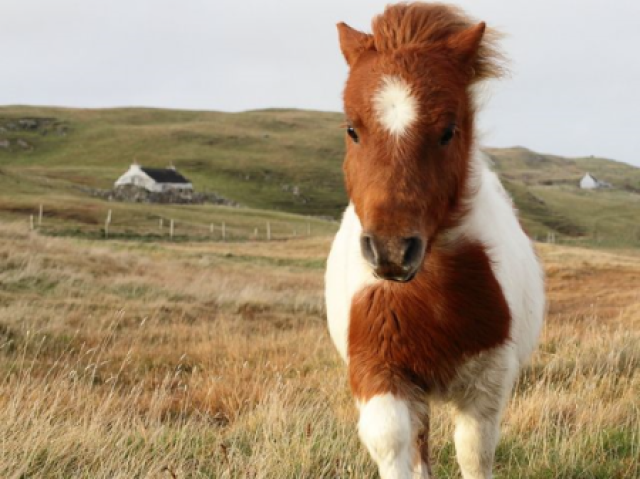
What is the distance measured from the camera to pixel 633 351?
788 centimetres

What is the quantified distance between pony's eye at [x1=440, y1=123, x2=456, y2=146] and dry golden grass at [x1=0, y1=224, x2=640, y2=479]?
2017mm

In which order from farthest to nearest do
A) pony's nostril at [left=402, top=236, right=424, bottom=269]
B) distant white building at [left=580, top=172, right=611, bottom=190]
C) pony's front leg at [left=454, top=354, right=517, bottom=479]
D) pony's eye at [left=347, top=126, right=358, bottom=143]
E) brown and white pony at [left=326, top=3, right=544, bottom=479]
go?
1. distant white building at [left=580, top=172, right=611, bottom=190]
2. pony's front leg at [left=454, top=354, right=517, bottom=479]
3. pony's eye at [left=347, top=126, right=358, bottom=143]
4. brown and white pony at [left=326, top=3, right=544, bottom=479]
5. pony's nostril at [left=402, top=236, right=424, bottom=269]

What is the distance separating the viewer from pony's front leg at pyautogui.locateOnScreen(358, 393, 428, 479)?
3631mm

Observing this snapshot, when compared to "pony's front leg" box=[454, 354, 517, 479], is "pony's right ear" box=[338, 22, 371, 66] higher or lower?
higher

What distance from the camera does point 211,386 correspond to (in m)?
6.71

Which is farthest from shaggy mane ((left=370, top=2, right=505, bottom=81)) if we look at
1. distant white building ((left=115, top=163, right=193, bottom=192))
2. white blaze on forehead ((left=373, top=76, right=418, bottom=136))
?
distant white building ((left=115, top=163, right=193, bottom=192))

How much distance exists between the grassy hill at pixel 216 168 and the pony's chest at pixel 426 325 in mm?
51373

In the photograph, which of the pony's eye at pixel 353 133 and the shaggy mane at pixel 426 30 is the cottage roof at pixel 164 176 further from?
the pony's eye at pixel 353 133

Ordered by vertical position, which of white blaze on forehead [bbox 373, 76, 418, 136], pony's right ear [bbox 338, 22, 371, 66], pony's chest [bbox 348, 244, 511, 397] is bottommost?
pony's chest [bbox 348, 244, 511, 397]

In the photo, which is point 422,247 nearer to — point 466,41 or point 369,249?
point 369,249

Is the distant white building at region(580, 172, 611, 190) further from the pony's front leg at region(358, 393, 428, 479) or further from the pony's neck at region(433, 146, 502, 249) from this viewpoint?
the pony's front leg at region(358, 393, 428, 479)

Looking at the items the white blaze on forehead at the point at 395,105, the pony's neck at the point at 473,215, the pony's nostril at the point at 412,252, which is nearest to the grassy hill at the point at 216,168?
the pony's neck at the point at 473,215

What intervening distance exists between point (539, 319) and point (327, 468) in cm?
228

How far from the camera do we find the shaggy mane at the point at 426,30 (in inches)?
146
